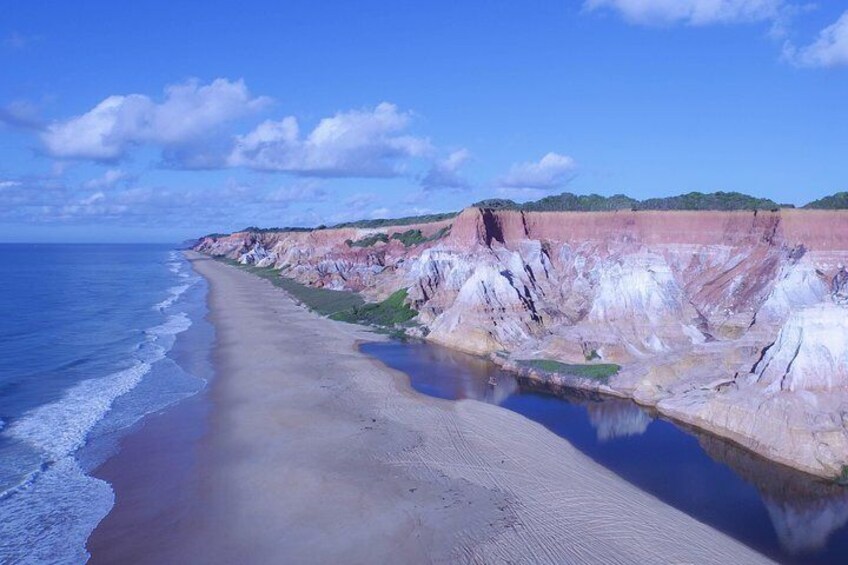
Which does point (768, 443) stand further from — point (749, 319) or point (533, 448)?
point (749, 319)

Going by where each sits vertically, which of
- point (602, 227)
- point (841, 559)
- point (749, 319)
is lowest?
point (841, 559)

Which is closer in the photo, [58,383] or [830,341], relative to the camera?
[830,341]

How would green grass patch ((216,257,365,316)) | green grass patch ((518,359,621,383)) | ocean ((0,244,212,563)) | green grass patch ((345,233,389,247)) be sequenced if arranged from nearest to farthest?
ocean ((0,244,212,563)) < green grass patch ((518,359,621,383)) < green grass patch ((216,257,365,316)) < green grass patch ((345,233,389,247))

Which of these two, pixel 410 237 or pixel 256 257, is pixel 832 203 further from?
pixel 256 257

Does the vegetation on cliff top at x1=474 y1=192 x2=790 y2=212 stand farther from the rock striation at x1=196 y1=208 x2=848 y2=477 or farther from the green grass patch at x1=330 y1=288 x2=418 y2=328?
the green grass patch at x1=330 y1=288 x2=418 y2=328

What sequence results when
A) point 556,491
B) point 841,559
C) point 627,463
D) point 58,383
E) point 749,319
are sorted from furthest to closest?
point 749,319, point 58,383, point 627,463, point 556,491, point 841,559

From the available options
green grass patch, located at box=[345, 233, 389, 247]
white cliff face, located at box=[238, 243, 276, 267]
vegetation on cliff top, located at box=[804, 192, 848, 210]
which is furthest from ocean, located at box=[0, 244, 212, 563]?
white cliff face, located at box=[238, 243, 276, 267]

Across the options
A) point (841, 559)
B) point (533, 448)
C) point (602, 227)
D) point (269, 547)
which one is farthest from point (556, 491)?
point (602, 227)

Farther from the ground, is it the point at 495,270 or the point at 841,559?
the point at 495,270
